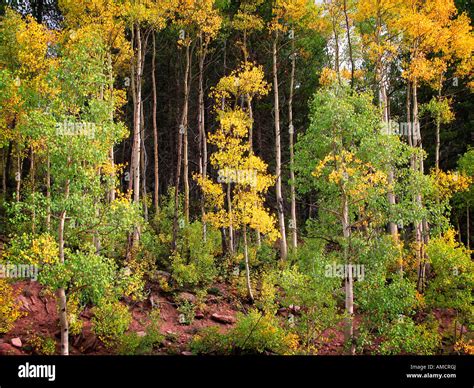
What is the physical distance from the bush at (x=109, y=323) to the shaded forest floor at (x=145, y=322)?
34 cm

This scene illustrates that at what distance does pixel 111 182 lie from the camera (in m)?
12.7

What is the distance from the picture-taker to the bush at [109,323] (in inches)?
516

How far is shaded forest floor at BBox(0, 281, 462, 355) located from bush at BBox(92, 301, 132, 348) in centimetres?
34

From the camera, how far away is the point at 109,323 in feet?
43.2

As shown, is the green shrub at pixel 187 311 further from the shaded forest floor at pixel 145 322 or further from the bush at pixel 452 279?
the bush at pixel 452 279

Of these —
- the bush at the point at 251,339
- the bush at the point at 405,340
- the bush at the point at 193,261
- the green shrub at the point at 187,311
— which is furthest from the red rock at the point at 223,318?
the bush at the point at 405,340

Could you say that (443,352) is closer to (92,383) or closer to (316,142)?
(316,142)

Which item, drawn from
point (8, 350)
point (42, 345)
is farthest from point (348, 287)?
point (8, 350)

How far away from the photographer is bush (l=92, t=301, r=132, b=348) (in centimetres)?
1312

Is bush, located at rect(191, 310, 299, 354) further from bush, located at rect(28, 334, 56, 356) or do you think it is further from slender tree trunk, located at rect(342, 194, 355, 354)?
bush, located at rect(28, 334, 56, 356)

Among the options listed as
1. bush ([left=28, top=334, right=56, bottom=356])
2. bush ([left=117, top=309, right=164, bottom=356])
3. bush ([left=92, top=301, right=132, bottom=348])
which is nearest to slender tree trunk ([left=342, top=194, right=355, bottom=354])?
bush ([left=117, top=309, right=164, bottom=356])

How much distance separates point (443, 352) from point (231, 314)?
794 cm

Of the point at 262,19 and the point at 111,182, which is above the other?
the point at 262,19

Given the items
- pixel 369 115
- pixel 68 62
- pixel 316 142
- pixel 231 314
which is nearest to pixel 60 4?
pixel 68 62
